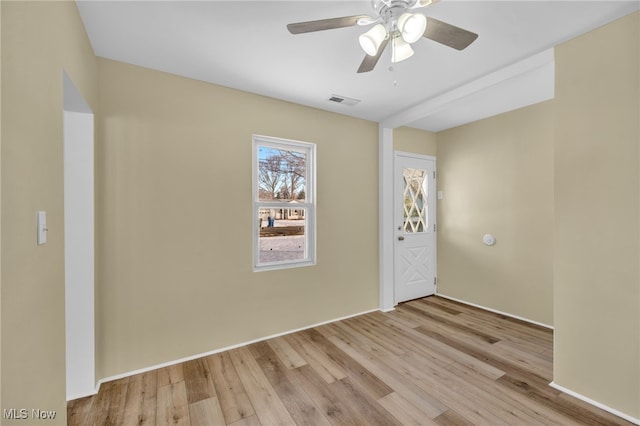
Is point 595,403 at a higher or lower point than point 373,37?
lower

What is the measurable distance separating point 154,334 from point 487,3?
11.2ft

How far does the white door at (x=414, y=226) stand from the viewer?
3973 millimetres

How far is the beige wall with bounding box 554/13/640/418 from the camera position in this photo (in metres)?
1.74

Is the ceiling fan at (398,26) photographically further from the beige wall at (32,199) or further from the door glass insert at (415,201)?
the door glass insert at (415,201)

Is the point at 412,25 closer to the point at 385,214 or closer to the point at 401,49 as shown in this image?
the point at 401,49

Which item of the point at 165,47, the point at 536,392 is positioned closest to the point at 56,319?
the point at 165,47

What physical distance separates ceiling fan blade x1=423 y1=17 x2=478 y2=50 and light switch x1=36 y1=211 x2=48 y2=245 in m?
1.92

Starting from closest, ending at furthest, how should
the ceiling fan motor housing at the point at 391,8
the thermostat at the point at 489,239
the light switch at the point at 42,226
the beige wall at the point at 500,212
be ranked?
the light switch at the point at 42,226, the ceiling fan motor housing at the point at 391,8, the beige wall at the point at 500,212, the thermostat at the point at 489,239

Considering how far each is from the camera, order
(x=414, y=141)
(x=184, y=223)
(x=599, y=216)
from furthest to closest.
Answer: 1. (x=414, y=141)
2. (x=184, y=223)
3. (x=599, y=216)

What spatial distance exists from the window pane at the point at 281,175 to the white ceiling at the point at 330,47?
601 mm

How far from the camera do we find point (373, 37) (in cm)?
150

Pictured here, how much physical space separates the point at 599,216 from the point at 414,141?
259cm

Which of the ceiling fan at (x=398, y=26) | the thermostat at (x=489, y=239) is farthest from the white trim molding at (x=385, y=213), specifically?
the ceiling fan at (x=398, y=26)

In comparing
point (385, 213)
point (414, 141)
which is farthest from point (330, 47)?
point (414, 141)
